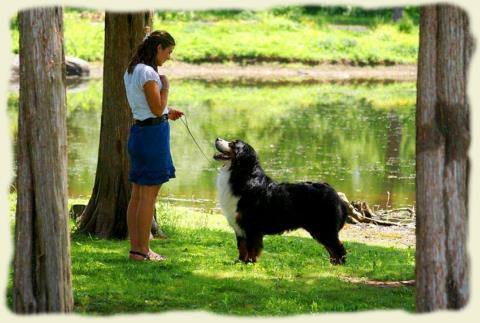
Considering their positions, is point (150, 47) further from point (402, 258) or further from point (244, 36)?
point (244, 36)

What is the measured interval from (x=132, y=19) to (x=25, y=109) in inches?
137

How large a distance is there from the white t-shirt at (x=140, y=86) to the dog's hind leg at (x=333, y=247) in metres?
2.03

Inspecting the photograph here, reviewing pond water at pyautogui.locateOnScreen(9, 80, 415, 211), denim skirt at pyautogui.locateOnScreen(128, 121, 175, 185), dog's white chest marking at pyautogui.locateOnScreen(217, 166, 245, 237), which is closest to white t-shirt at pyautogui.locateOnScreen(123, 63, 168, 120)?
denim skirt at pyautogui.locateOnScreen(128, 121, 175, 185)

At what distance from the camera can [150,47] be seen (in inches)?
307

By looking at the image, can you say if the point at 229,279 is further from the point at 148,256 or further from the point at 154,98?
the point at 154,98

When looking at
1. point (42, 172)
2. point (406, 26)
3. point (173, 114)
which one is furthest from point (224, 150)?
point (406, 26)

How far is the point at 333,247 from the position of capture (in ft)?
28.7

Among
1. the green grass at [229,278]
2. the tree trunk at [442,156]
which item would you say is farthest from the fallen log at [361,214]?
the tree trunk at [442,156]

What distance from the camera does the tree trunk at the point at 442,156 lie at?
587 cm

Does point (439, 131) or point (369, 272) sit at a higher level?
point (439, 131)

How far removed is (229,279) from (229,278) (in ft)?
0.15

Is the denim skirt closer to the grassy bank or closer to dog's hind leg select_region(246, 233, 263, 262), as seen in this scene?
dog's hind leg select_region(246, 233, 263, 262)

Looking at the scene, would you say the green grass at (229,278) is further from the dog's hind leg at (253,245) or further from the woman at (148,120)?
the woman at (148,120)

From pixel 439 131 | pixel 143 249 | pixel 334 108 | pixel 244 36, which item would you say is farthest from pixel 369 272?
pixel 244 36
